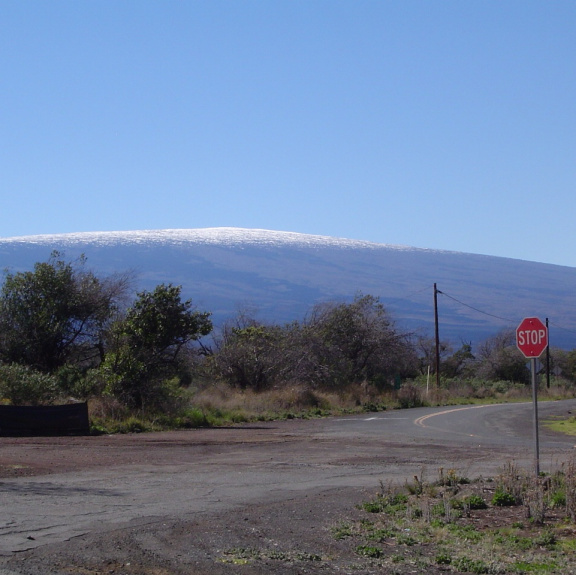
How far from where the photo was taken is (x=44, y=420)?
22.5 metres

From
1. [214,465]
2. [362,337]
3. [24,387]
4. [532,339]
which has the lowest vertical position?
[214,465]

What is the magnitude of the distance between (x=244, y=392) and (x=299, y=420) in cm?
678

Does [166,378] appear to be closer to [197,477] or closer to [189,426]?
[189,426]

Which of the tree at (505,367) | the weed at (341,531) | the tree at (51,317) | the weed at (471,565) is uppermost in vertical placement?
the tree at (51,317)

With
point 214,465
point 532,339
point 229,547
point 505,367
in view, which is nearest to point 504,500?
point 532,339

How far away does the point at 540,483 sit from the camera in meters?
10.2

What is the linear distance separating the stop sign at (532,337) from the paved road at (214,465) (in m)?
3.14

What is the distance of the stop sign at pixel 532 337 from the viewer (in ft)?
37.3

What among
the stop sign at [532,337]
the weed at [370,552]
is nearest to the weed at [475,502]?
the stop sign at [532,337]

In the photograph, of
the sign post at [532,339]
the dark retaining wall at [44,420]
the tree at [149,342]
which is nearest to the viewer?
the sign post at [532,339]

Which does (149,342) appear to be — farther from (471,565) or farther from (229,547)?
(471,565)

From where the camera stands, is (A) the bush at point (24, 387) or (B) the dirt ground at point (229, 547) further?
(A) the bush at point (24, 387)

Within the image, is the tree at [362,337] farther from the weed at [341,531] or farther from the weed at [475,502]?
the weed at [341,531]

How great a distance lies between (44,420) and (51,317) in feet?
33.2
